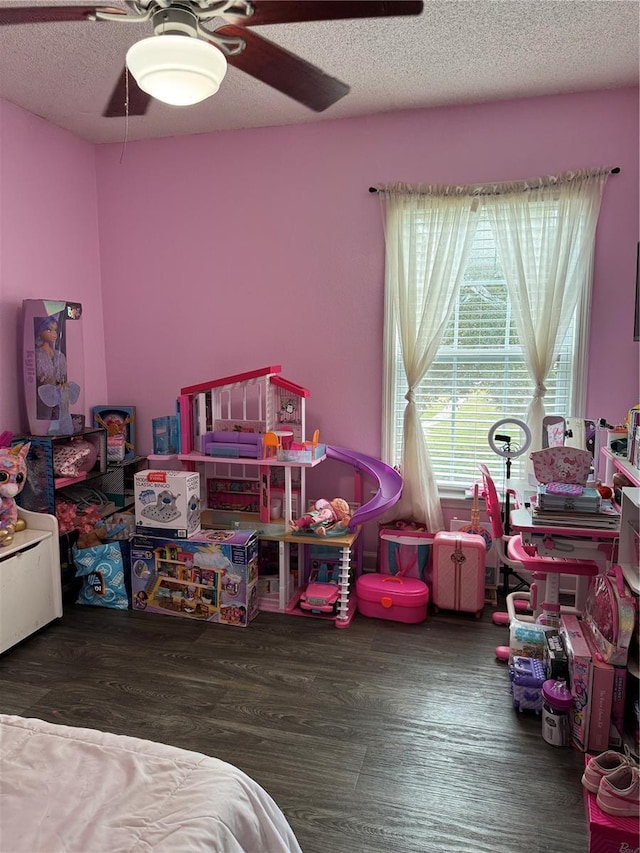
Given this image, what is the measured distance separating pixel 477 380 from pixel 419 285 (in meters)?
0.65

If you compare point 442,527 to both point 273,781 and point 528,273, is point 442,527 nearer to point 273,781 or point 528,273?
point 528,273

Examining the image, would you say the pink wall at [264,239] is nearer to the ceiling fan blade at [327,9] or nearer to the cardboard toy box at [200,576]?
the cardboard toy box at [200,576]

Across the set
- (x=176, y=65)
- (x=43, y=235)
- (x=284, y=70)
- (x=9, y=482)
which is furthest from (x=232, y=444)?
(x=176, y=65)

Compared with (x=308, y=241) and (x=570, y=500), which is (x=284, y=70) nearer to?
(x=308, y=241)

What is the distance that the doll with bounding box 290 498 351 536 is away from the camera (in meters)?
3.10

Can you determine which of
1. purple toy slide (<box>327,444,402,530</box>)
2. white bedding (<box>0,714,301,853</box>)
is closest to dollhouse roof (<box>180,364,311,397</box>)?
purple toy slide (<box>327,444,402,530</box>)

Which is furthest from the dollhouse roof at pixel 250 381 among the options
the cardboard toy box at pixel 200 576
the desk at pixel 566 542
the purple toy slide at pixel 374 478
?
the desk at pixel 566 542

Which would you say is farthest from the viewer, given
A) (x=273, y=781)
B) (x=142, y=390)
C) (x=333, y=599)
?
(x=142, y=390)

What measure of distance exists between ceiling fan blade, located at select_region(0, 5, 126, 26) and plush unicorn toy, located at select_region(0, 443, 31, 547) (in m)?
1.84

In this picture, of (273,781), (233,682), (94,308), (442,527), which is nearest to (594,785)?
(273,781)

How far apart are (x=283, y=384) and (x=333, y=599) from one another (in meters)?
1.21

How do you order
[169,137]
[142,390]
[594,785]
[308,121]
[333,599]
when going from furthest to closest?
[142,390], [169,137], [308,121], [333,599], [594,785]

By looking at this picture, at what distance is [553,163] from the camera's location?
3.08 m

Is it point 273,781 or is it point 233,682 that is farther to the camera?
point 233,682
